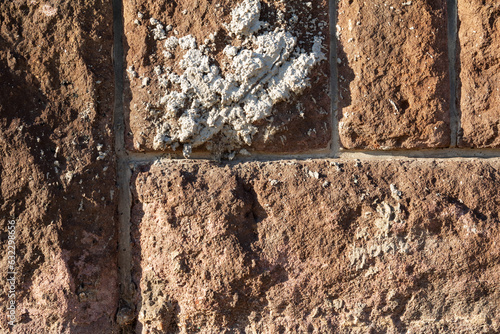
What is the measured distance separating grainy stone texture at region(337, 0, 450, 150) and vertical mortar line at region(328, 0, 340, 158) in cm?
1

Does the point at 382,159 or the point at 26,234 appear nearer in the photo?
the point at 26,234

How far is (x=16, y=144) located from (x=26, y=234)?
195 millimetres

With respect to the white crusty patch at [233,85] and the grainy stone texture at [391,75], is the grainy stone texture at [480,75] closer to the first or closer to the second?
the grainy stone texture at [391,75]

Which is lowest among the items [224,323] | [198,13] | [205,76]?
[224,323]

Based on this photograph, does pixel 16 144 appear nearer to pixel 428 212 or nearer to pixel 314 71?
pixel 314 71

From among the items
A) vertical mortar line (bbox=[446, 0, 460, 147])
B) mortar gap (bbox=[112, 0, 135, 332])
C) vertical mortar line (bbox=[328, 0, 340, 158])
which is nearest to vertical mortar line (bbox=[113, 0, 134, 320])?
mortar gap (bbox=[112, 0, 135, 332])

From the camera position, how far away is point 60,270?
100 centimetres

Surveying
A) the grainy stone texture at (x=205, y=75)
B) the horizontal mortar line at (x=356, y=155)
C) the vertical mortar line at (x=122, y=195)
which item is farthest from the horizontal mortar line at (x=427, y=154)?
the vertical mortar line at (x=122, y=195)

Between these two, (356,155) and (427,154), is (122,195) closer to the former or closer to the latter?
(356,155)

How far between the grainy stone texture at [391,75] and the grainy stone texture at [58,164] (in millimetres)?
560

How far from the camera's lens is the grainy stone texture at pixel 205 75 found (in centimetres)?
104

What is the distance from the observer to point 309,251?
3.38 feet

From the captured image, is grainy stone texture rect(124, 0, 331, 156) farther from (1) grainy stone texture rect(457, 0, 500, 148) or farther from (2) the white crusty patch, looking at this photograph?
(1) grainy stone texture rect(457, 0, 500, 148)

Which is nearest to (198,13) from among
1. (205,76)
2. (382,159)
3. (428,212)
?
(205,76)
